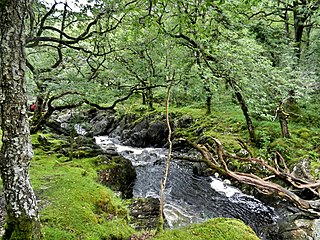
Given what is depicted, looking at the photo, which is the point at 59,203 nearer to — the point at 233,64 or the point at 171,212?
the point at 171,212

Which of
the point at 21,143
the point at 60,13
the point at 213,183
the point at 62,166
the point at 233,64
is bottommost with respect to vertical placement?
the point at 213,183

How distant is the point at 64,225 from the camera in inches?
170

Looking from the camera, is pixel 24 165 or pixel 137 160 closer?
pixel 24 165

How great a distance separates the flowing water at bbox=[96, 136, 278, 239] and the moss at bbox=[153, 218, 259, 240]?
146 inches

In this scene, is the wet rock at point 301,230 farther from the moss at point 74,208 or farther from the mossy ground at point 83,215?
the moss at point 74,208

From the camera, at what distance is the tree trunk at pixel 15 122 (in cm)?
274

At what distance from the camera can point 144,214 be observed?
6.77 meters

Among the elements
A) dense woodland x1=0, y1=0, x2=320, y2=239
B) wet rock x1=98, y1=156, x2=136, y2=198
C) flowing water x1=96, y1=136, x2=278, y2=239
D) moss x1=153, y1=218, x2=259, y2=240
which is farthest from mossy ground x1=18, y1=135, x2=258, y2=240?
flowing water x1=96, y1=136, x2=278, y2=239

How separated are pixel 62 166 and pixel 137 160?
20.0ft

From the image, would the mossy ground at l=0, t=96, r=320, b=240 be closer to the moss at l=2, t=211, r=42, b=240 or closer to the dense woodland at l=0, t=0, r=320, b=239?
the dense woodland at l=0, t=0, r=320, b=239

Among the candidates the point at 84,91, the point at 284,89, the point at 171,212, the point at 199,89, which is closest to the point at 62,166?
the point at 84,91

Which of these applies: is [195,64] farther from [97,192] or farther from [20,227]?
[20,227]

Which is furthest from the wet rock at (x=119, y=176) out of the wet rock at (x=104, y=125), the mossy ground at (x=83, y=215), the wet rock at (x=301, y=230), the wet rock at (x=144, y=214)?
the wet rock at (x=104, y=125)

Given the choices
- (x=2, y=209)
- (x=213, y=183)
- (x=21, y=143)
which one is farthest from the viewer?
(x=213, y=183)
